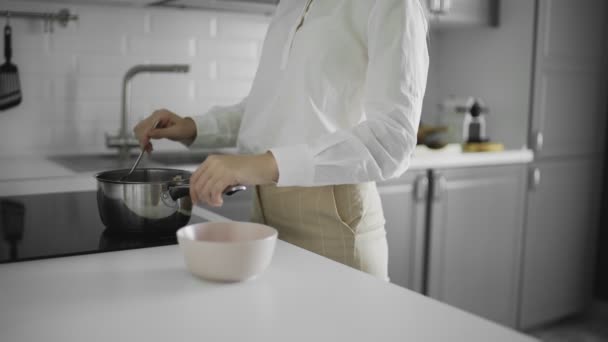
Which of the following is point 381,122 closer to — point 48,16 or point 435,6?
point 48,16

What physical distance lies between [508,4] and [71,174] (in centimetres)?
205

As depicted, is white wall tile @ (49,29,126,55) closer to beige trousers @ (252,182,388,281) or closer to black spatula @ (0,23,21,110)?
black spatula @ (0,23,21,110)

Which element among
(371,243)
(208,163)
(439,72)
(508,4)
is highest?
(508,4)

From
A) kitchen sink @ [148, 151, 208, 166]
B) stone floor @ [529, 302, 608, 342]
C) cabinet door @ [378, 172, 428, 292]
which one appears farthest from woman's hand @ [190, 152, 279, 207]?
stone floor @ [529, 302, 608, 342]

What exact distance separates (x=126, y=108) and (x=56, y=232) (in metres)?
1.31

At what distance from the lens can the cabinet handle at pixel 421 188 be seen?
240 cm

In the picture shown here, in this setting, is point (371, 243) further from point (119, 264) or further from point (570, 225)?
point (570, 225)

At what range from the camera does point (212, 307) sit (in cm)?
73

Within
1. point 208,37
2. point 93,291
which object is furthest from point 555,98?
point 93,291

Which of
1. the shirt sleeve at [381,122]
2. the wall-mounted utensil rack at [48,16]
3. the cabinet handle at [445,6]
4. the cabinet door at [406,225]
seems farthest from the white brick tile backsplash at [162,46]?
the shirt sleeve at [381,122]

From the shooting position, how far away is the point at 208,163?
89cm

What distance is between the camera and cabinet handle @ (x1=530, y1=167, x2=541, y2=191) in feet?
9.03

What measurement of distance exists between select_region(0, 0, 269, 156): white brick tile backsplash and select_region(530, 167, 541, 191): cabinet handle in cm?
134

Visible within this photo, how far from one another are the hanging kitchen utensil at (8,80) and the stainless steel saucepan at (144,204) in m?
1.32
